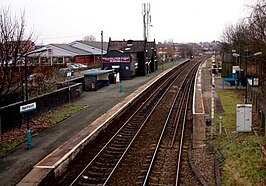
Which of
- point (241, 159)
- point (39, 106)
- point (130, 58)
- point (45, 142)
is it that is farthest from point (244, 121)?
point (130, 58)

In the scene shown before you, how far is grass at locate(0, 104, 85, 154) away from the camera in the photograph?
13886mm

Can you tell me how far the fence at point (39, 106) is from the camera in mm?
15555

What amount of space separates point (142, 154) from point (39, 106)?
8574 mm

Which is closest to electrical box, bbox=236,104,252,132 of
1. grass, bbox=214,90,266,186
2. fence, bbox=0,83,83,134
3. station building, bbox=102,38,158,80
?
grass, bbox=214,90,266,186

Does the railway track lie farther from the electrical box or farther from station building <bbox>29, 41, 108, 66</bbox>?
station building <bbox>29, 41, 108, 66</bbox>

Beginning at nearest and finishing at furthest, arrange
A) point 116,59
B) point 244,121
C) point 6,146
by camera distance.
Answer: point 6,146 → point 244,121 → point 116,59

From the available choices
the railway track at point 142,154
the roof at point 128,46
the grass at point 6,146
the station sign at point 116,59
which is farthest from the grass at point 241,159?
the roof at point 128,46

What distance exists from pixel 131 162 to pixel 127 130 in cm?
497

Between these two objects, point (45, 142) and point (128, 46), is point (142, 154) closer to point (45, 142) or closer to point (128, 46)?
point (45, 142)

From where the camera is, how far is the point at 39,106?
19484 mm

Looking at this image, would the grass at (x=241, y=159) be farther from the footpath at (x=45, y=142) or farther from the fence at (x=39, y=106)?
the fence at (x=39, y=106)

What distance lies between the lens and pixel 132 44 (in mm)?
49438

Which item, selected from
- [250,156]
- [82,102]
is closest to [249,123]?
[250,156]

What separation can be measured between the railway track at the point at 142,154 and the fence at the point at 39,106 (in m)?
4.61
